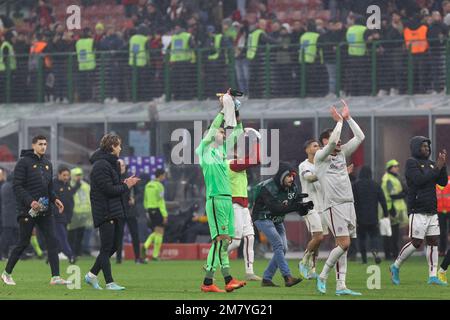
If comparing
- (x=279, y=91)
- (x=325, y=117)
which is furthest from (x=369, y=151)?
(x=279, y=91)

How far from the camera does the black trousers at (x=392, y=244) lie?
98.9 ft

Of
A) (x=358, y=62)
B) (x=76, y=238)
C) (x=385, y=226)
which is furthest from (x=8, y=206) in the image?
(x=358, y=62)

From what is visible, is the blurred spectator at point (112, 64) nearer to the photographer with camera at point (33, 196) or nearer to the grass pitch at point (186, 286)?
the grass pitch at point (186, 286)

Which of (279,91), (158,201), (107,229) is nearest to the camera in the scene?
(107,229)

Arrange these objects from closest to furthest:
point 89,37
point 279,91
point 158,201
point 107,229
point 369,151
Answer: point 107,229 < point 158,201 < point 369,151 < point 279,91 < point 89,37

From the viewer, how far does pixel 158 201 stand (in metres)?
30.8

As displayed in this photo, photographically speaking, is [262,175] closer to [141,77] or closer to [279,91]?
[279,91]

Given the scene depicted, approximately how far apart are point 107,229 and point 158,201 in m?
11.0

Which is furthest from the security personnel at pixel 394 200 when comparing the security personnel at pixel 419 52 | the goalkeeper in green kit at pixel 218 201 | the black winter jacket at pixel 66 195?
the goalkeeper in green kit at pixel 218 201

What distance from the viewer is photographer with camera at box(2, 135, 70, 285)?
2109cm

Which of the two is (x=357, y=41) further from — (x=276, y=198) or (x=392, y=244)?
(x=276, y=198)

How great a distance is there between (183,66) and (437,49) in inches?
257

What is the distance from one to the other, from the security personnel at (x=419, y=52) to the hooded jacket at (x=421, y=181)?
1251cm

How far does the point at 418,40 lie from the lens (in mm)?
→ 33812
